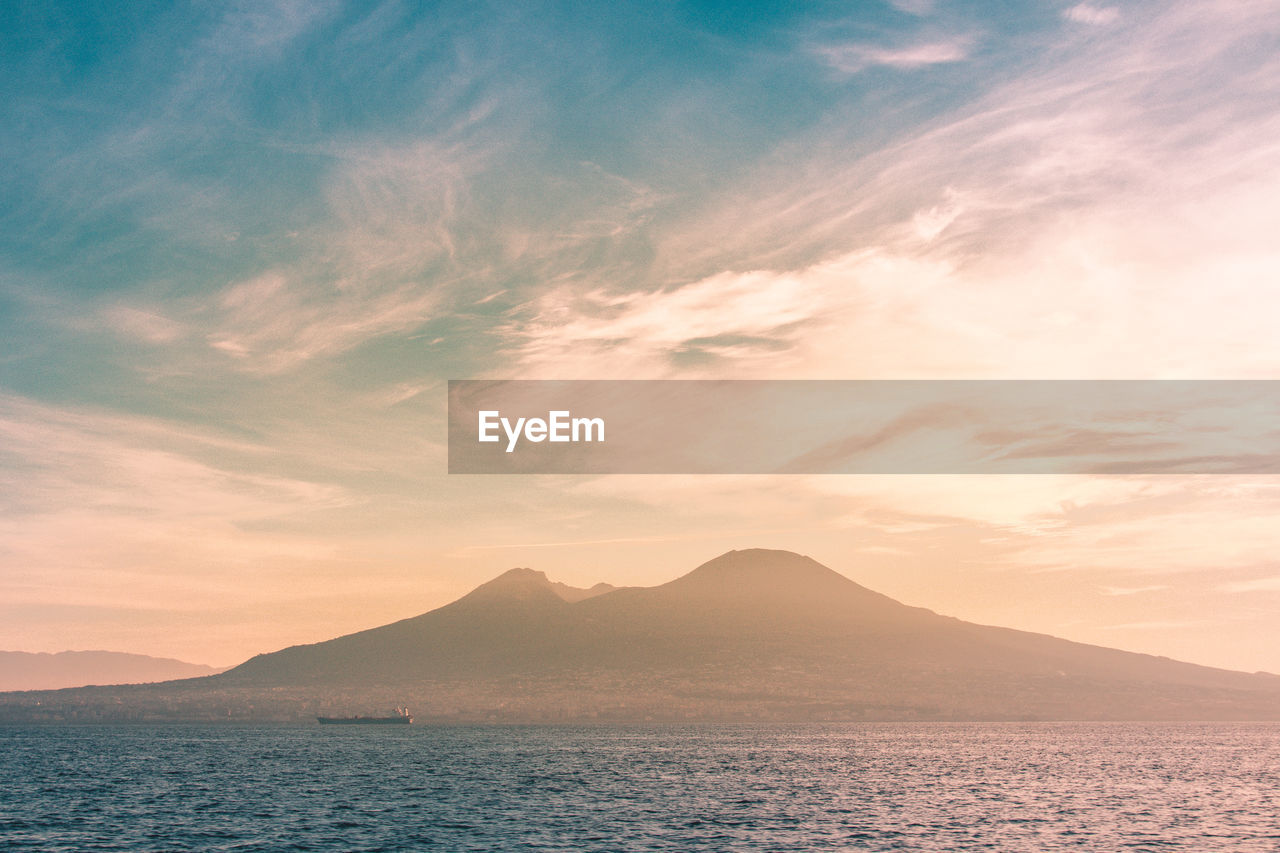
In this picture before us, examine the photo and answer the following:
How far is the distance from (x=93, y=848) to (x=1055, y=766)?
174m

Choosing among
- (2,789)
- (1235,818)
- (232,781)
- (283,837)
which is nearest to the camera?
(283,837)

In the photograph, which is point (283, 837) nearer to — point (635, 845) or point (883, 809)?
point (635, 845)

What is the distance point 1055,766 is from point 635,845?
14115cm

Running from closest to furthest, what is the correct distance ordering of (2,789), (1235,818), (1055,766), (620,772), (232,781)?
(1235,818) → (2,789) → (232,781) → (620,772) → (1055,766)

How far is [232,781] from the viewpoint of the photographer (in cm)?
16112

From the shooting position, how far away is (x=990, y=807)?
122375 mm

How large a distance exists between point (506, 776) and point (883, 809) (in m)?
74.1

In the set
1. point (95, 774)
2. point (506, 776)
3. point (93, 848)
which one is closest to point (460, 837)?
point (93, 848)

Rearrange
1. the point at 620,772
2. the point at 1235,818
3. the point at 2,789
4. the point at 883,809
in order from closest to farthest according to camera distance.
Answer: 1. the point at 1235,818
2. the point at 883,809
3. the point at 2,789
4. the point at 620,772

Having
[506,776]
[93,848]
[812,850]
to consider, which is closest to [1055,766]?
[506,776]

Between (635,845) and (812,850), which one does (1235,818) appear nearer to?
(812,850)

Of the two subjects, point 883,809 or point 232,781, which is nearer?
point 883,809

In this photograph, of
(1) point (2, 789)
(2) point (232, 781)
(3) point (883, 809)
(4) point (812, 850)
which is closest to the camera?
(4) point (812, 850)

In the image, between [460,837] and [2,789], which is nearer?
[460,837]
